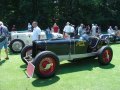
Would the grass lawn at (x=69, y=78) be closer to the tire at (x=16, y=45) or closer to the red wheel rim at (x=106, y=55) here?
the red wheel rim at (x=106, y=55)

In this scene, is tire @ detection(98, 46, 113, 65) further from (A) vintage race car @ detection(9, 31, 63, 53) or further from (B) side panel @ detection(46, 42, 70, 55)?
(A) vintage race car @ detection(9, 31, 63, 53)

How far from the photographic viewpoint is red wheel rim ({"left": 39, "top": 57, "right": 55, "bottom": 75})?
29.6ft

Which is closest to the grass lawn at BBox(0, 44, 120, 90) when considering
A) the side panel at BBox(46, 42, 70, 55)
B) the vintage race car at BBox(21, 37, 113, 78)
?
the vintage race car at BBox(21, 37, 113, 78)

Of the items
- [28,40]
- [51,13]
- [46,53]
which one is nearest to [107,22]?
[51,13]

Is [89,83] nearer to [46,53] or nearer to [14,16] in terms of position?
[46,53]

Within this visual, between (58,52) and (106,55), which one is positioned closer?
(58,52)

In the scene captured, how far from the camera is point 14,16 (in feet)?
118

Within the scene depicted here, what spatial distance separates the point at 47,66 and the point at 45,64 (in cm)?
9

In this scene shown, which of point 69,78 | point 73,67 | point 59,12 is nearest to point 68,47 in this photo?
point 73,67

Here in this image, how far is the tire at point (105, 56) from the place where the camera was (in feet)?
36.0

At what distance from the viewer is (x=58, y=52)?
33.7 feet

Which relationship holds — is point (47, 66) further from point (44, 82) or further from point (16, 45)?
point (16, 45)

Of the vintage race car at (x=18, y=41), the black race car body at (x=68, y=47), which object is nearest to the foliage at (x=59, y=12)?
the vintage race car at (x=18, y=41)

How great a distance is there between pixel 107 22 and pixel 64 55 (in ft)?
101
